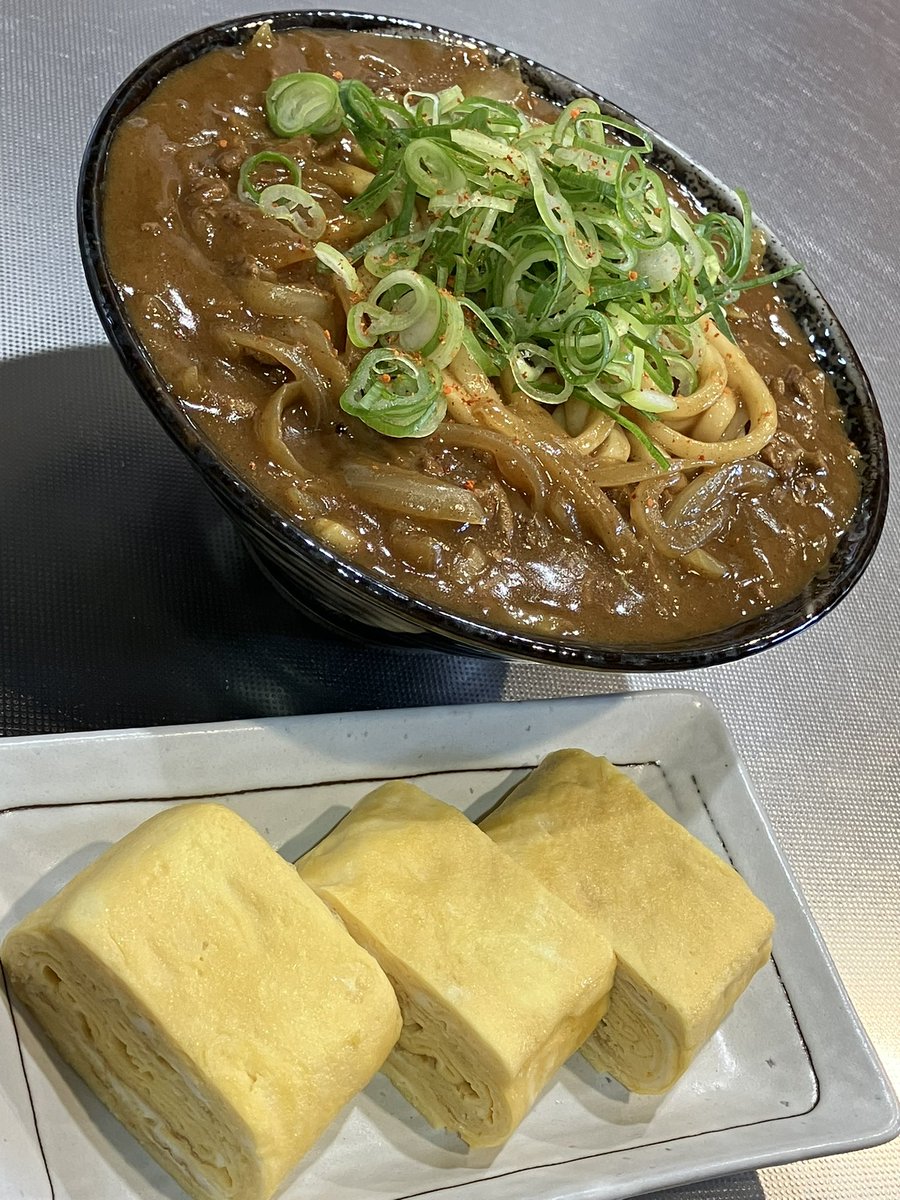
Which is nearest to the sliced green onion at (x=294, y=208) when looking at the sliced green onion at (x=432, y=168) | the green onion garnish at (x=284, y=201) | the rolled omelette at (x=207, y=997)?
the green onion garnish at (x=284, y=201)

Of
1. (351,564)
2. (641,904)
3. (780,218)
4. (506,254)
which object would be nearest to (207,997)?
(351,564)

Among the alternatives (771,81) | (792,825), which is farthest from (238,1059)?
(771,81)

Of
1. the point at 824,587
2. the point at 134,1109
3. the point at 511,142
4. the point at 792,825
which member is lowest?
the point at 134,1109

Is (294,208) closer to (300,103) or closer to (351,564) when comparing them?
(300,103)

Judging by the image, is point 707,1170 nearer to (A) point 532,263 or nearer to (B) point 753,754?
(B) point 753,754

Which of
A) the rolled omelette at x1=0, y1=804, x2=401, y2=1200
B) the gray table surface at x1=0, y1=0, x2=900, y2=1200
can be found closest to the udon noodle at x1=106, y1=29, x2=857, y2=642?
the rolled omelette at x1=0, y1=804, x2=401, y2=1200
